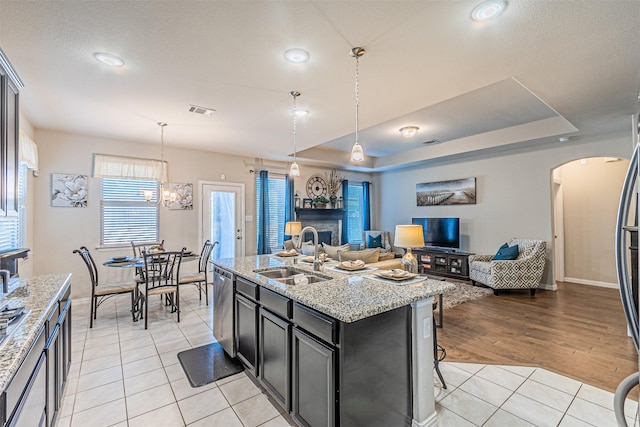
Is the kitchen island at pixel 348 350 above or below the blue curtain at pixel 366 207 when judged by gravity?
below

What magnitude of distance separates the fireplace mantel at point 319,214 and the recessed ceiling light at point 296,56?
15.9ft

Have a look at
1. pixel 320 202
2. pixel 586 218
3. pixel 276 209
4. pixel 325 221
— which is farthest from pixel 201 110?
pixel 586 218

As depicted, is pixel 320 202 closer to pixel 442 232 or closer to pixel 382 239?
pixel 382 239

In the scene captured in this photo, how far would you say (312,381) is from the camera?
175cm

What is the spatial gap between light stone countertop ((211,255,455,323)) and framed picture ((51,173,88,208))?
3.98m

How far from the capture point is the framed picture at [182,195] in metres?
5.65

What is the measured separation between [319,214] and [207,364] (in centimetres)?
517

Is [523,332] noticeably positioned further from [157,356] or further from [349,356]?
[157,356]

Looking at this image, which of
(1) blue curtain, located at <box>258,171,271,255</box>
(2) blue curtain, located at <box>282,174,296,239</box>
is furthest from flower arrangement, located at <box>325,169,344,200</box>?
(1) blue curtain, located at <box>258,171,271,255</box>

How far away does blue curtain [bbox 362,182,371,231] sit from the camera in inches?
341

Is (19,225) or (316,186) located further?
(316,186)

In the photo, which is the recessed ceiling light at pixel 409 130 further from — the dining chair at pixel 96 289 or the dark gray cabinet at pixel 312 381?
the dining chair at pixel 96 289

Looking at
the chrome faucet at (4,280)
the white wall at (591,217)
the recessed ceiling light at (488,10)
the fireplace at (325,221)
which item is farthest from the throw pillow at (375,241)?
the chrome faucet at (4,280)

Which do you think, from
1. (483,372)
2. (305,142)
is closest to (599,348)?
(483,372)
